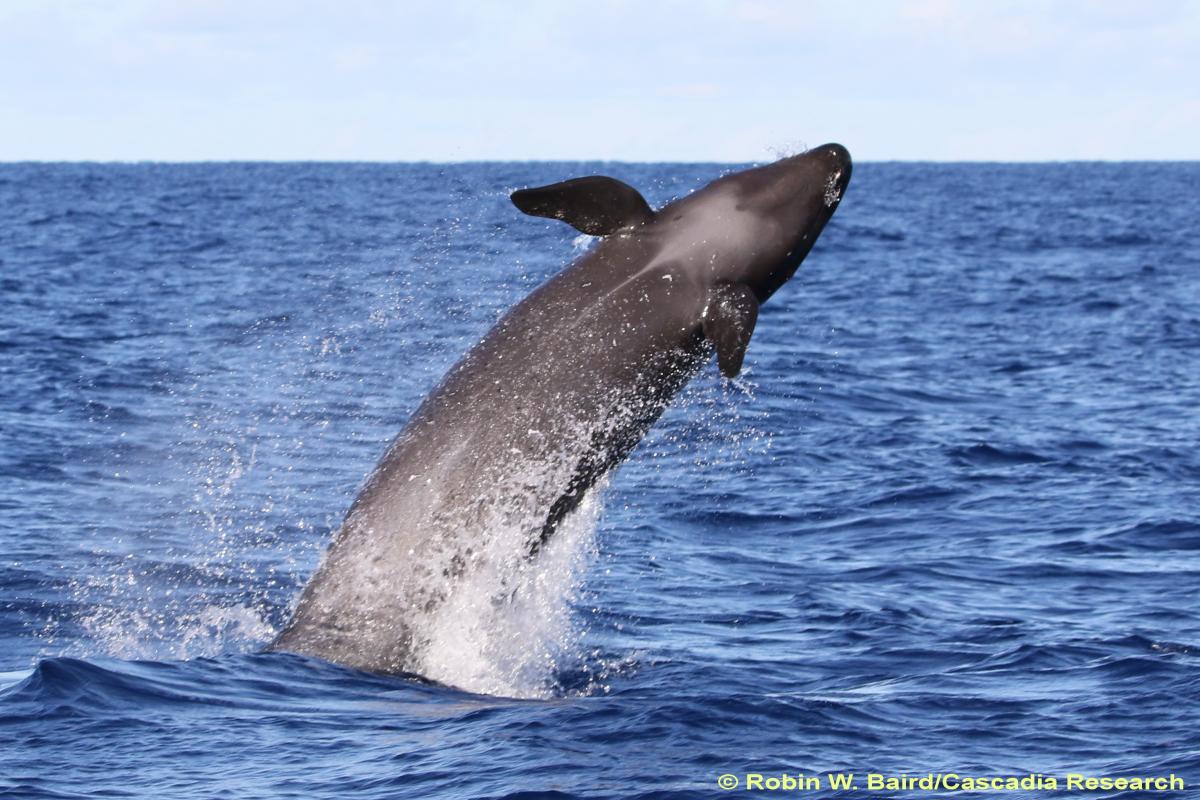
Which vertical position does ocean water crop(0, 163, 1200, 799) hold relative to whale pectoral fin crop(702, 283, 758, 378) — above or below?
below

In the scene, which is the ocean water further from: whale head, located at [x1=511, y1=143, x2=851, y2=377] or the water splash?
whale head, located at [x1=511, y1=143, x2=851, y2=377]

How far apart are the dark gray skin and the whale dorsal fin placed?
2cm

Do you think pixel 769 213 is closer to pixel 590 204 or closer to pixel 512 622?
pixel 590 204

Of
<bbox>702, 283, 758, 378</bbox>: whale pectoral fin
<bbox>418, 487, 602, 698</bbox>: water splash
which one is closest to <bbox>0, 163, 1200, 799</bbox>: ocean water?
<bbox>418, 487, 602, 698</bbox>: water splash

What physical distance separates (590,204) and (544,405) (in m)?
1.66

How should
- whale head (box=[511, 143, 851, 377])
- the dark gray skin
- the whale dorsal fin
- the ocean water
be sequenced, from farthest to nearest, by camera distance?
whale head (box=[511, 143, 851, 377])
the dark gray skin
the whale dorsal fin
the ocean water

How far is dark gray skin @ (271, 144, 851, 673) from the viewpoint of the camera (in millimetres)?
12992

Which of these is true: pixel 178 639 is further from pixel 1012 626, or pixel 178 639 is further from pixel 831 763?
pixel 1012 626

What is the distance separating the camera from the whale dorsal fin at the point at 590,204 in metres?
12.7

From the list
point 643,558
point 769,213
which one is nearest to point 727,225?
point 769,213

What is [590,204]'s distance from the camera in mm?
13180

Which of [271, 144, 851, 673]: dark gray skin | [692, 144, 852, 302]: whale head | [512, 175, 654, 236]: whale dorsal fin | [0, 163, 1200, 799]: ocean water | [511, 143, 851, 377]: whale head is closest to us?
[0, 163, 1200, 799]: ocean water

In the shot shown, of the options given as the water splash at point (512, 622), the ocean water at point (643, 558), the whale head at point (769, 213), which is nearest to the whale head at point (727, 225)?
the whale head at point (769, 213)

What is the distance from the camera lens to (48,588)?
16094 mm
